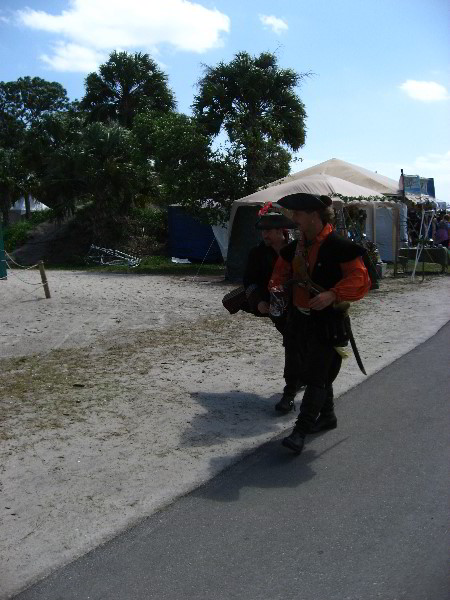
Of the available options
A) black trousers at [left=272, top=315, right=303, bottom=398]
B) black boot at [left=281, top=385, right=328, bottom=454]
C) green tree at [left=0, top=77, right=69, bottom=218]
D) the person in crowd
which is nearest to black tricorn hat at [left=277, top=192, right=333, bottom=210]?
black trousers at [left=272, top=315, right=303, bottom=398]

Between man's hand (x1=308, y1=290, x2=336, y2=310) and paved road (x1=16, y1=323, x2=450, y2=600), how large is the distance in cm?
103

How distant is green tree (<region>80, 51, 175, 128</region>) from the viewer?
32531mm

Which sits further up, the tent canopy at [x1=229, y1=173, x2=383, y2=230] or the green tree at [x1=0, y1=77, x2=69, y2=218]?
the green tree at [x1=0, y1=77, x2=69, y2=218]

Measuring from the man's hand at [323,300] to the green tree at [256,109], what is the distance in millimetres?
15786

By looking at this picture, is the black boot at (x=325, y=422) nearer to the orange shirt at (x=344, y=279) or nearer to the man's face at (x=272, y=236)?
the orange shirt at (x=344, y=279)

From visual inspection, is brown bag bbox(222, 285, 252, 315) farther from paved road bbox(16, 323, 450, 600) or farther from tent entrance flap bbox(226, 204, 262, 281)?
tent entrance flap bbox(226, 204, 262, 281)

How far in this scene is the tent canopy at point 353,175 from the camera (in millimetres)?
20655

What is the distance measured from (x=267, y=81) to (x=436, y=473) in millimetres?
20699

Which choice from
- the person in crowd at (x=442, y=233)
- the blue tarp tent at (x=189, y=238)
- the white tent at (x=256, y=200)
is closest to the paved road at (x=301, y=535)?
the white tent at (x=256, y=200)

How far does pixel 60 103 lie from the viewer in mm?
66625

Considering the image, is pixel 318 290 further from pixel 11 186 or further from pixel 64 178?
pixel 11 186

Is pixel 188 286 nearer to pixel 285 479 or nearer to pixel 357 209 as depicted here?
pixel 357 209

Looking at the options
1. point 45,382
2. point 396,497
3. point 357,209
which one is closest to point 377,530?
point 396,497

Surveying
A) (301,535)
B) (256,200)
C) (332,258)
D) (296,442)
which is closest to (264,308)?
(332,258)
